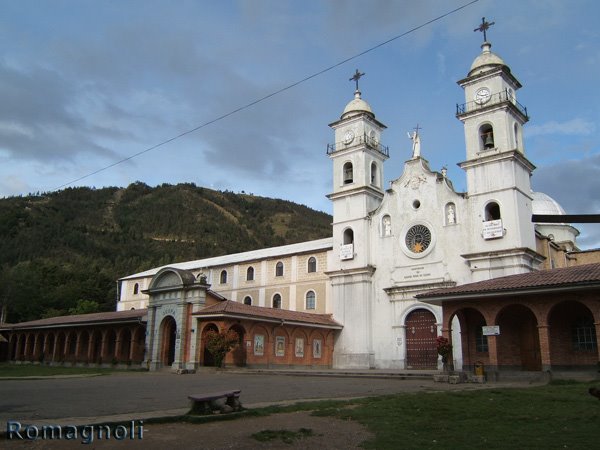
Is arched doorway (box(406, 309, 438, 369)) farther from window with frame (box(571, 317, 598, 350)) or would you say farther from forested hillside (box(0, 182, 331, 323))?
forested hillside (box(0, 182, 331, 323))

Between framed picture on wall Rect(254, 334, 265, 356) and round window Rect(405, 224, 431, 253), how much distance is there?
1111cm

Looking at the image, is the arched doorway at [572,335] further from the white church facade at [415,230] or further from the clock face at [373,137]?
the clock face at [373,137]

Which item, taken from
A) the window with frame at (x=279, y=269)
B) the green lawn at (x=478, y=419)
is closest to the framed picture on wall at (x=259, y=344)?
the window with frame at (x=279, y=269)

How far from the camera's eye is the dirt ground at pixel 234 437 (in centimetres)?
777

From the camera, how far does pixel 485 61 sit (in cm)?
3388

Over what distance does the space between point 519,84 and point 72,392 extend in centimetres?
3086

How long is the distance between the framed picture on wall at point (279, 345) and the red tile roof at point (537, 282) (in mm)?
12795

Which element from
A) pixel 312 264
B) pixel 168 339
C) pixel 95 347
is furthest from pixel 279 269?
pixel 95 347

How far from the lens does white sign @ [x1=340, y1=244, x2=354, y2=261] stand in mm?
37397

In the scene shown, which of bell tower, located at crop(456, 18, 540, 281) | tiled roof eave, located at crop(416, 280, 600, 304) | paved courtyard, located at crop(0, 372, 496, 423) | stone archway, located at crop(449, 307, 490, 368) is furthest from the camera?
bell tower, located at crop(456, 18, 540, 281)

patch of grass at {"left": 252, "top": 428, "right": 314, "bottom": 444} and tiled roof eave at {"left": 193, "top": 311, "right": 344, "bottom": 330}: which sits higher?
tiled roof eave at {"left": 193, "top": 311, "right": 344, "bottom": 330}

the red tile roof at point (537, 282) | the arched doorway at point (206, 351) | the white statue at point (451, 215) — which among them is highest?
the white statue at point (451, 215)

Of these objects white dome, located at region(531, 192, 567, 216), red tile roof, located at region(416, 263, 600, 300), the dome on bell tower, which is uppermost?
the dome on bell tower

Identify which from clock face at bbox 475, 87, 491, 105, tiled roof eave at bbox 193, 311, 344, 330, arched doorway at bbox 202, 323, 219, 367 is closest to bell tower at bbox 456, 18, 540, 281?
clock face at bbox 475, 87, 491, 105
